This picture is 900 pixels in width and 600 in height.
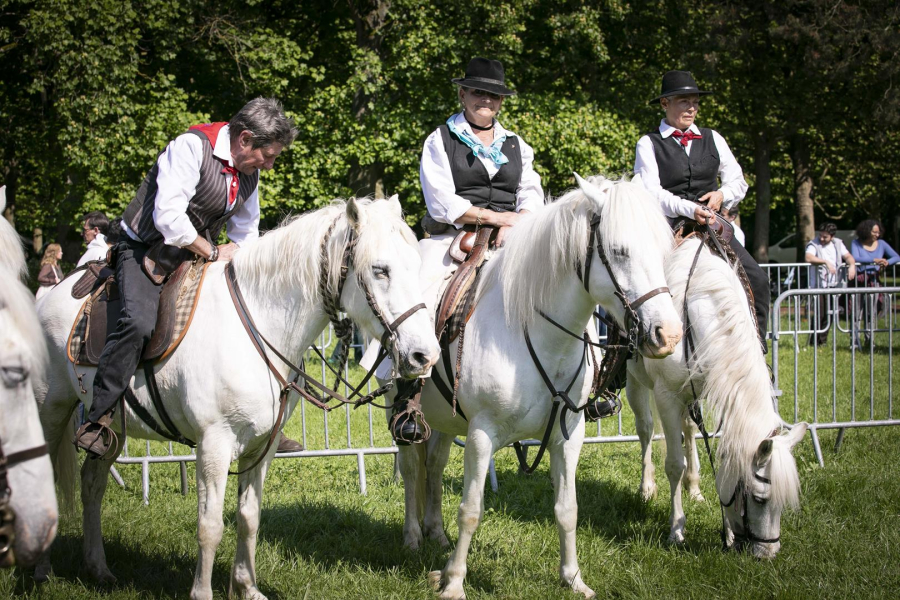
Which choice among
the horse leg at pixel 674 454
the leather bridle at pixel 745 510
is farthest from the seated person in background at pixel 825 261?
the leather bridle at pixel 745 510

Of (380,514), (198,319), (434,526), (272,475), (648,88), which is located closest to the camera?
(198,319)

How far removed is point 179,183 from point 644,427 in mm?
4180

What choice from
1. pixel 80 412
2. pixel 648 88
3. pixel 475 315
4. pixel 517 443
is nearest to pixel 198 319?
pixel 80 412

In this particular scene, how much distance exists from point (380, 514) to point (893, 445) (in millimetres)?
4883

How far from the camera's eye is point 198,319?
4.20 meters

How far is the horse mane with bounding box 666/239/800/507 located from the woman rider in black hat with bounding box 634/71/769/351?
82cm

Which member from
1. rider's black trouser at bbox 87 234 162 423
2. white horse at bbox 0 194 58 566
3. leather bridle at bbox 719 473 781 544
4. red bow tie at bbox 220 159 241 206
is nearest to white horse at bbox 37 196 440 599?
rider's black trouser at bbox 87 234 162 423

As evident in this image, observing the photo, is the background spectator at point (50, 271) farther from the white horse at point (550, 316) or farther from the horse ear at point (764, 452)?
the horse ear at point (764, 452)

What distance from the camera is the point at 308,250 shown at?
4070mm

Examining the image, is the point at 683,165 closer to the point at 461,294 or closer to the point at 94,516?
the point at 461,294

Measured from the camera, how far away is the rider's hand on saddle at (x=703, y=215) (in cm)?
557

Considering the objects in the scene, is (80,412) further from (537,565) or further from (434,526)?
(537,565)

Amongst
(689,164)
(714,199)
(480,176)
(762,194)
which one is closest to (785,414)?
(714,199)

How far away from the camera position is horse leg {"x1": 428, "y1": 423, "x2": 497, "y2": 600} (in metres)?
4.27
